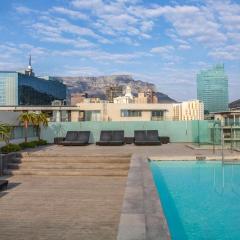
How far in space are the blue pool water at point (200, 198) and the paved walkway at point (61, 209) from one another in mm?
1209

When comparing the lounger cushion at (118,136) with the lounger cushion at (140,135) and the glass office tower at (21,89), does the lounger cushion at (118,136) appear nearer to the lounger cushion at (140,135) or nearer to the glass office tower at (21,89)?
the lounger cushion at (140,135)

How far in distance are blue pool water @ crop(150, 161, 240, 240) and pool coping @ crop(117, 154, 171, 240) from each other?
2.14 ft

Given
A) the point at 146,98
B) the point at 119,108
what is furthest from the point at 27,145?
the point at 146,98

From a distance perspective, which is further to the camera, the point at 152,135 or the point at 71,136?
the point at 71,136

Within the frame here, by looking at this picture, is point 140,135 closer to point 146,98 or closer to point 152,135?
point 152,135

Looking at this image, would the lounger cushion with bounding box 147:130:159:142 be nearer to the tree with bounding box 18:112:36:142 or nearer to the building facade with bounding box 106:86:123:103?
the tree with bounding box 18:112:36:142

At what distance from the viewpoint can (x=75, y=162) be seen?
46.0 feet

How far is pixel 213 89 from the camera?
17850 centimetres

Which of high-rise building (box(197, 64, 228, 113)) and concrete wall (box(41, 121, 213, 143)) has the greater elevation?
high-rise building (box(197, 64, 228, 113))

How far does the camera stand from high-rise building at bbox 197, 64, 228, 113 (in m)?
168

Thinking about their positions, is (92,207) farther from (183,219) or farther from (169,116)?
(169,116)

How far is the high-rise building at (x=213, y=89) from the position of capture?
167775mm

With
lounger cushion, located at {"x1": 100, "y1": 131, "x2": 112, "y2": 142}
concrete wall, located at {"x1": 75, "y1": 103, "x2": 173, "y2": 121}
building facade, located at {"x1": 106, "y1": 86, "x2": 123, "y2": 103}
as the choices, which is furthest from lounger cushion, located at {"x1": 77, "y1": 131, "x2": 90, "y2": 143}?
building facade, located at {"x1": 106, "y1": 86, "x2": 123, "y2": 103}

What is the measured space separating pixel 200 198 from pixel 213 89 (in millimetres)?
175029
